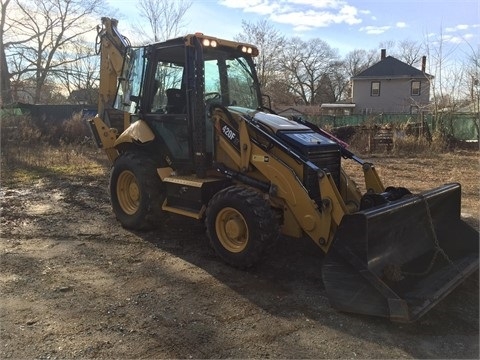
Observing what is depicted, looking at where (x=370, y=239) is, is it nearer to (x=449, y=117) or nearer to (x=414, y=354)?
(x=414, y=354)

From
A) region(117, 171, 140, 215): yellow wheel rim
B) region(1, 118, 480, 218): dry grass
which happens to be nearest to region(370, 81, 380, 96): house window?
region(1, 118, 480, 218): dry grass

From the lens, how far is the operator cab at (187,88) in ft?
18.9

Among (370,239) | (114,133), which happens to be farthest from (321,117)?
(370,239)

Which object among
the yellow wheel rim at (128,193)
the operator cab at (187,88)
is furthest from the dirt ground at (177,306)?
the operator cab at (187,88)

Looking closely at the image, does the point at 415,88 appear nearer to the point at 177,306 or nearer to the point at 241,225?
the point at 241,225

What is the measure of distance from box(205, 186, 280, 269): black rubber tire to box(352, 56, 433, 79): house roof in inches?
1751

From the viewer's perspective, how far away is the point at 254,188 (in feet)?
17.2

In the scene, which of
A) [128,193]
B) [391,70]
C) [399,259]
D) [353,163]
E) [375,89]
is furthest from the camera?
[375,89]

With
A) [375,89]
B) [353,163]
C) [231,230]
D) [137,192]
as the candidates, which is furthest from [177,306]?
[375,89]

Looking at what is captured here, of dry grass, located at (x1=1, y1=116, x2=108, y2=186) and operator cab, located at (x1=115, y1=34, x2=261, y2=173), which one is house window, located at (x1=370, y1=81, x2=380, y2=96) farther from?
operator cab, located at (x1=115, y1=34, x2=261, y2=173)

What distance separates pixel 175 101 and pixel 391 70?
147ft

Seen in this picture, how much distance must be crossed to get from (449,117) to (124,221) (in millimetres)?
18757

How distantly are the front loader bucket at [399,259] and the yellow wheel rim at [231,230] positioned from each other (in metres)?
1.10

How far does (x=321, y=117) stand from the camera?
97.2ft
